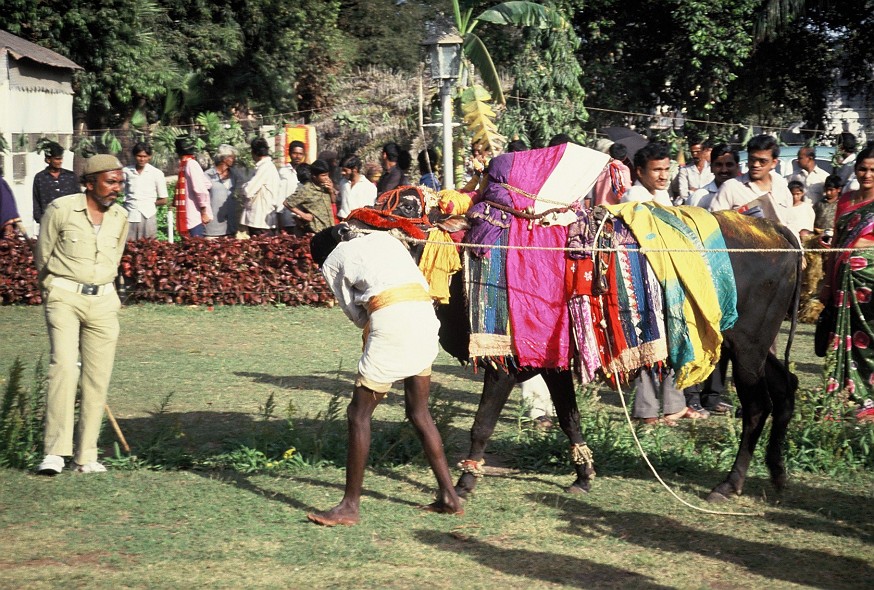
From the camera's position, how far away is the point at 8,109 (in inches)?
785

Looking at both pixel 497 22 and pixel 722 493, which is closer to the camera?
pixel 722 493

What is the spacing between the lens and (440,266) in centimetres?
600

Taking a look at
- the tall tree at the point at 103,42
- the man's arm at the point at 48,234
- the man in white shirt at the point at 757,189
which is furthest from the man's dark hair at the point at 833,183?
the tall tree at the point at 103,42

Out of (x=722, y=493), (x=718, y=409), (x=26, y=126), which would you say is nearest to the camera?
(x=722, y=493)

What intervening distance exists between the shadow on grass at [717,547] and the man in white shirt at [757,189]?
9.57 ft

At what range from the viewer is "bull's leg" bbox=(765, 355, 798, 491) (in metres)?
6.20

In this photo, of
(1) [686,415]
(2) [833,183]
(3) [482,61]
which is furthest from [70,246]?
(3) [482,61]

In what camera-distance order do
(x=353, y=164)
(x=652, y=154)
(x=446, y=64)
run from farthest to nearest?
(x=353, y=164)
(x=446, y=64)
(x=652, y=154)

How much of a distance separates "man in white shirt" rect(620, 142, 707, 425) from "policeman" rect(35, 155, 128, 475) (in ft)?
10.9

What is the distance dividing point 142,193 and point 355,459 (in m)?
9.10

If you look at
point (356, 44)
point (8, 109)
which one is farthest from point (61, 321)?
point (356, 44)

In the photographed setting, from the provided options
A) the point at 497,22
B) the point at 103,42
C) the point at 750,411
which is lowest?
the point at 750,411

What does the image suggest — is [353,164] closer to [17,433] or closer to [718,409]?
[718,409]

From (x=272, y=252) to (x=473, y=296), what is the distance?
23.8 ft
